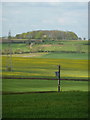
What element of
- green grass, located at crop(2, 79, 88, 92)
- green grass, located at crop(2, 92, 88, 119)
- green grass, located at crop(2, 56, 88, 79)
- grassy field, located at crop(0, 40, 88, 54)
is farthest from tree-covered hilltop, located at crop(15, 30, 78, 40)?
green grass, located at crop(2, 92, 88, 119)

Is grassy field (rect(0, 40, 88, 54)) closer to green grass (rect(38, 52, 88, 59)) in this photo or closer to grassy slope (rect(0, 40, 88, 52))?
grassy slope (rect(0, 40, 88, 52))

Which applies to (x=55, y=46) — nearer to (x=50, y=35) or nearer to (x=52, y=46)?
(x=52, y=46)

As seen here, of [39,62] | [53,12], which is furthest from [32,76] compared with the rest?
[53,12]

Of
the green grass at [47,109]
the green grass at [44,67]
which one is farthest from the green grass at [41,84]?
the green grass at [47,109]

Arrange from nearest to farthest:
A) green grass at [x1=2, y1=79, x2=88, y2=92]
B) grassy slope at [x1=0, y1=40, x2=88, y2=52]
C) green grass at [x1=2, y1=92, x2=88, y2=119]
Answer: green grass at [x1=2, y1=92, x2=88, y2=119], green grass at [x1=2, y1=79, x2=88, y2=92], grassy slope at [x1=0, y1=40, x2=88, y2=52]

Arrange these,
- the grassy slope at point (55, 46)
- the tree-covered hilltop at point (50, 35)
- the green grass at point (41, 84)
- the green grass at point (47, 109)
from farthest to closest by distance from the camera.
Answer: the grassy slope at point (55, 46), the tree-covered hilltop at point (50, 35), the green grass at point (41, 84), the green grass at point (47, 109)

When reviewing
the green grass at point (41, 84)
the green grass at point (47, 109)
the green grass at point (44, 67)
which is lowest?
the green grass at point (41, 84)

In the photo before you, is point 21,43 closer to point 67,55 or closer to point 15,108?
point 67,55

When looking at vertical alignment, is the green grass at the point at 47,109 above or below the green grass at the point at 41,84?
above

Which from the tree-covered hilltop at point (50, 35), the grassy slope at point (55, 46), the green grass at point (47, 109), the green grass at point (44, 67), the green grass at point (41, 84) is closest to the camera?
the green grass at point (47, 109)

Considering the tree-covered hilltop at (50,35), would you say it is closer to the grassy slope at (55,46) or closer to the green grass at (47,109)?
the grassy slope at (55,46)
